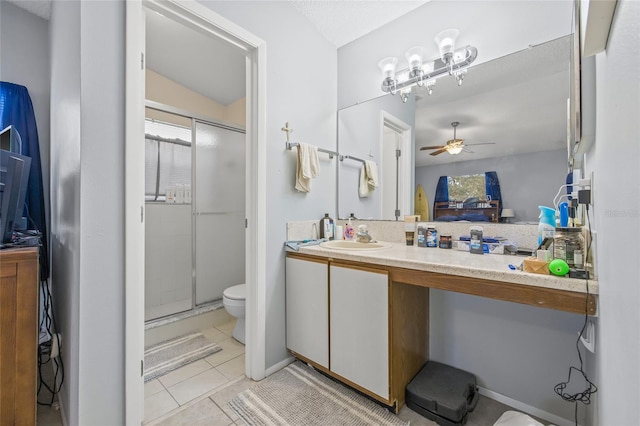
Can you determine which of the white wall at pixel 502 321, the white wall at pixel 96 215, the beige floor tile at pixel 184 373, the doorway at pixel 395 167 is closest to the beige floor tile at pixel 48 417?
the white wall at pixel 96 215

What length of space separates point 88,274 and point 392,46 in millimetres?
2372

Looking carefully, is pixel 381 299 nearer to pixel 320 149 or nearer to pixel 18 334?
pixel 320 149

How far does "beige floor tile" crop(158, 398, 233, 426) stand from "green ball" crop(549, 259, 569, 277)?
165cm

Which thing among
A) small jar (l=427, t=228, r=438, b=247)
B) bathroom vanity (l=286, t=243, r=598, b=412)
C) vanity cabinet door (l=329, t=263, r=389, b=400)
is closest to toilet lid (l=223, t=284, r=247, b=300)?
bathroom vanity (l=286, t=243, r=598, b=412)

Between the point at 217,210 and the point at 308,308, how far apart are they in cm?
161

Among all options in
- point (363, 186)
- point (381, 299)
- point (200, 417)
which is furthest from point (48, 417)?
point (363, 186)

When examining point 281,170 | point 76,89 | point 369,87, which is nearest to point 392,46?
point 369,87

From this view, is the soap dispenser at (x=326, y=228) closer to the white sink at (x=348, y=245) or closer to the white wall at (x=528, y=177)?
the white sink at (x=348, y=245)

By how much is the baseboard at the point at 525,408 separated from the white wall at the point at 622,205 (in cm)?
98

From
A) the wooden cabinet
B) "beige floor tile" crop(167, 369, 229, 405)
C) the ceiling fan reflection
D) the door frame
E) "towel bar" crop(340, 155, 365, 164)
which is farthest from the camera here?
"towel bar" crop(340, 155, 365, 164)

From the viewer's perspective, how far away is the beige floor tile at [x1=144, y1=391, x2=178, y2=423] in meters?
1.41

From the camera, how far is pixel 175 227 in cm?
255

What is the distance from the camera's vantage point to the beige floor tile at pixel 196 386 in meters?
1.56

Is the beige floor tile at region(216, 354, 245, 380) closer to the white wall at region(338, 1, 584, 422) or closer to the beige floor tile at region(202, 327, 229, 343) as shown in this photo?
the beige floor tile at region(202, 327, 229, 343)
